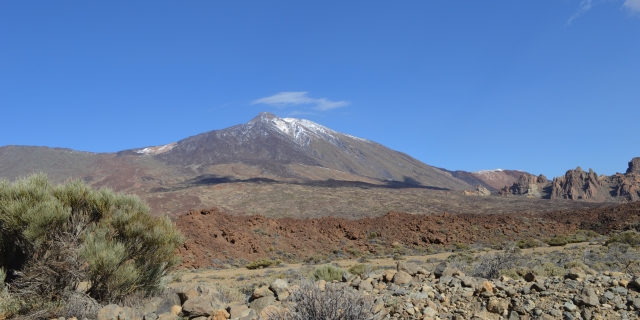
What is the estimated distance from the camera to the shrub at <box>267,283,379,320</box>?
436 centimetres

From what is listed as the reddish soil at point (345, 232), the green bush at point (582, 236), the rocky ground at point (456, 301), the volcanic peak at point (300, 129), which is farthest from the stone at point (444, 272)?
the volcanic peak at point (300, 129)

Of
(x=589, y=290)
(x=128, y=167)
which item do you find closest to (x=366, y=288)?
(x=589, y=290)

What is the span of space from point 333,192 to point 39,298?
48550 mm

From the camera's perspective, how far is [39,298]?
660cm

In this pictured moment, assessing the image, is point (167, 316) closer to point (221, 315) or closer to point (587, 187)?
point (221, 315)

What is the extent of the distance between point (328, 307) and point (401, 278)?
10.4 ft

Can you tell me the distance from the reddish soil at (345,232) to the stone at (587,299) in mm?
16327

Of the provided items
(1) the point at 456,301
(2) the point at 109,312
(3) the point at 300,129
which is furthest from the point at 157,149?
(1) the point at 456,301

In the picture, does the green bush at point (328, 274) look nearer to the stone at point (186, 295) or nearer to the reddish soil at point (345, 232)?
the stone at point (186, 295)

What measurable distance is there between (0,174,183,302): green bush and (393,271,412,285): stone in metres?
4.15

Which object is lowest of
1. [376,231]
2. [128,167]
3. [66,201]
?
[376,231]

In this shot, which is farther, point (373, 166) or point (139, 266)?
point (373, 166)

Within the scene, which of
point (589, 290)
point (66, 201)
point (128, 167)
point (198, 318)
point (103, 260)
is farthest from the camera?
point (128, 167)

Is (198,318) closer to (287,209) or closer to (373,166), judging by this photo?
(287,209)
